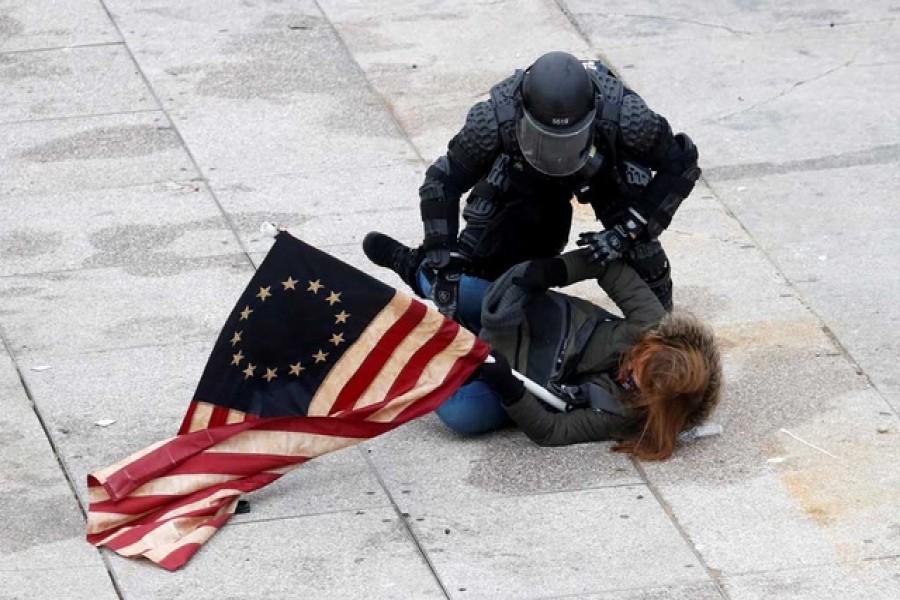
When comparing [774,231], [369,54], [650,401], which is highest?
[650,401]

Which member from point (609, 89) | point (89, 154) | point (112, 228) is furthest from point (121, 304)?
point (609, 89)

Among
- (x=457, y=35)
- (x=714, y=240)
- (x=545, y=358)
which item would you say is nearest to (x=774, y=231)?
(x=714, y=240)

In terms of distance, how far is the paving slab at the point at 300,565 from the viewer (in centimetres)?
538

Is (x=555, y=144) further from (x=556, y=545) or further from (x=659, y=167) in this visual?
(x=556, y=545)

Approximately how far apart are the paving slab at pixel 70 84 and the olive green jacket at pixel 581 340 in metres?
3.52

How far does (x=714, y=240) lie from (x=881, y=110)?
1743 mm

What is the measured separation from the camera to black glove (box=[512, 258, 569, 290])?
6.27 meters

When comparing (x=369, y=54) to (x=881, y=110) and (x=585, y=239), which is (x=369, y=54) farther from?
(x=585, y=239)

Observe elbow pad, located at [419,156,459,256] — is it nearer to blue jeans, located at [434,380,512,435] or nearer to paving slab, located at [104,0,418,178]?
blue jeans, located at [434,380,512,435]

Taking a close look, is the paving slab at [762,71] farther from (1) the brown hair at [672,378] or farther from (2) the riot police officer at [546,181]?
(1) the brown hair at [672,378]

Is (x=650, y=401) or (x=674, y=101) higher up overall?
(x=650, y=401)

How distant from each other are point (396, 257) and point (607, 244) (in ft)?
3.06

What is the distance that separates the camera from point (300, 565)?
18.1 feet

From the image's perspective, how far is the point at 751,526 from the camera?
576 cm
